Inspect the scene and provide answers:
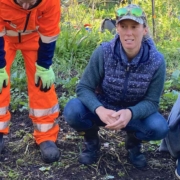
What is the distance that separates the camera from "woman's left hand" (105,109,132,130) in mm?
2555

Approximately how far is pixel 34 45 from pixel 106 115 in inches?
30.3

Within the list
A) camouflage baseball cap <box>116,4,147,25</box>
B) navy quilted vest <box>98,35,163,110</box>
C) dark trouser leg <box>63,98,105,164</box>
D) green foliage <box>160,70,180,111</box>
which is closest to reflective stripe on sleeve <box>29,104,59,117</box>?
dark trouser leg <box>63,98,105,164</box>

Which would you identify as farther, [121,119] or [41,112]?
[41,112]

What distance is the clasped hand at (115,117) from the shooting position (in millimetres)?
2559

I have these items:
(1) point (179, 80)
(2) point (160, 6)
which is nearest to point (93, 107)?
(1) point (179, 80)

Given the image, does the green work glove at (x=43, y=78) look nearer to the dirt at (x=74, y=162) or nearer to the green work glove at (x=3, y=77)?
the green work glove at (x=3, y=77)

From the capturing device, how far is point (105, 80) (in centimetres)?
274

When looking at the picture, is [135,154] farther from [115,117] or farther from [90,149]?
[115,117]

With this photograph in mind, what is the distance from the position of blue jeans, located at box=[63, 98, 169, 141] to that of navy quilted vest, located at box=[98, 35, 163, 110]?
0.16 meters

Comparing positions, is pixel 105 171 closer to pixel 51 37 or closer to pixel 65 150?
pixel 65 150

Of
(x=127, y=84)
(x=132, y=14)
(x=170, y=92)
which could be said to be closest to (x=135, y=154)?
(x=127, y=84)

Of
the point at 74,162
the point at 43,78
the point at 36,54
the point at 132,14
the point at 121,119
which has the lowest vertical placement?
the point at 74,162

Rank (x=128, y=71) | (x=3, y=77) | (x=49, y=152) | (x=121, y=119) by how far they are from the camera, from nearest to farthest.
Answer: (x=121, y=119)
(x=128, y=71)
(x=3, y=77)
(x=49, y=152)

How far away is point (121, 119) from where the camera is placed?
2.56m
